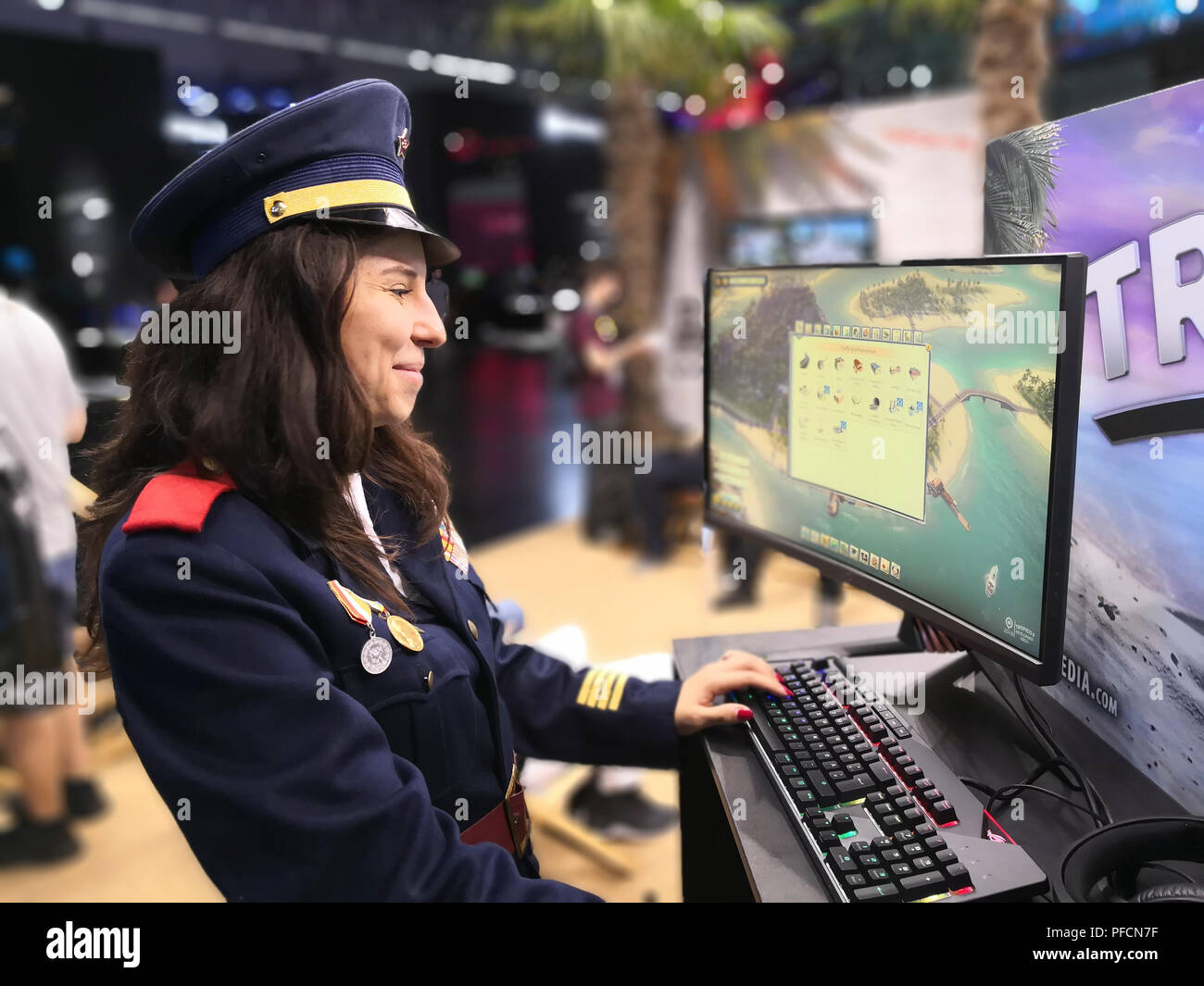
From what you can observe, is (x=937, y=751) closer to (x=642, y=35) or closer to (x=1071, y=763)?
(x=1071, y=763)

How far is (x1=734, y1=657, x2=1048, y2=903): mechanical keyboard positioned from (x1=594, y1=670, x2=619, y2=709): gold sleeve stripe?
0.72 feet

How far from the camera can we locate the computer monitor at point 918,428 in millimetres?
900

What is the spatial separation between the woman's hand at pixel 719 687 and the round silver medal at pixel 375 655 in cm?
44

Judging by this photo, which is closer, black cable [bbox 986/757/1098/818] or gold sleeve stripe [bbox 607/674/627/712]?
black cable [bbox 986/757/1098/818]

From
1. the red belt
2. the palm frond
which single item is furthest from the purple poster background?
the palm frond

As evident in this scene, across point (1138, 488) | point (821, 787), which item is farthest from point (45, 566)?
point (1138, 488)

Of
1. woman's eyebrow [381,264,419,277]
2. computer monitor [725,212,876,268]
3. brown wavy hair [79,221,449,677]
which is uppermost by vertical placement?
computer monitor [725,212,876,268]

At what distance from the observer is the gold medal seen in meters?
0.97

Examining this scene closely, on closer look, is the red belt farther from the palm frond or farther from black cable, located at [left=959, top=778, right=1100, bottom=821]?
the palm frond

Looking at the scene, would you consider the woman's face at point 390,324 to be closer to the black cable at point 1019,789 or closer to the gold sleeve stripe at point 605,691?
the gold sleeve stripe at point 605,691

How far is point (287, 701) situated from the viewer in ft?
2.60

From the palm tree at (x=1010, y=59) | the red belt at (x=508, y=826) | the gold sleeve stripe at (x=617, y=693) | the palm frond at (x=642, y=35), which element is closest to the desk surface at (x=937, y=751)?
the gold sleeve stripe at (x=617, y=693)
